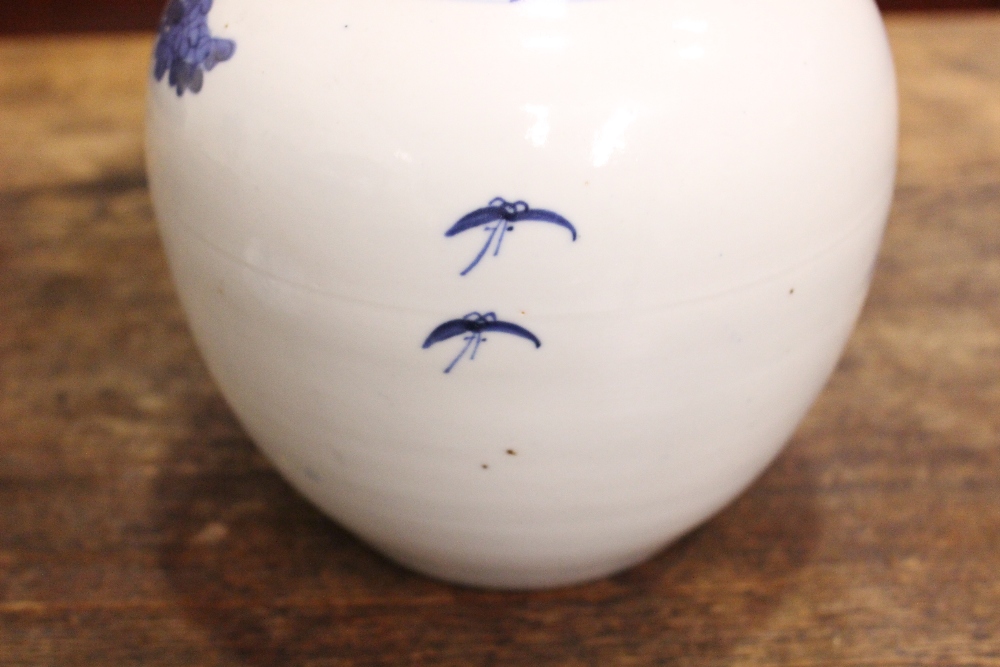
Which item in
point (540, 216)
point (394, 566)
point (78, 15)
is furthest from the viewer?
point (78, 15)

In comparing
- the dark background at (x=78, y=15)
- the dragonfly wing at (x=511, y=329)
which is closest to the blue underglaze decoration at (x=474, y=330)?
the dragonfly wing at (x=511, y=329)

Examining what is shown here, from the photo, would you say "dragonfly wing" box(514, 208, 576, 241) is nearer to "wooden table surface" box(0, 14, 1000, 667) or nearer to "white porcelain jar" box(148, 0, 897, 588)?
"white porcelain jar" box(148, 0, 897, 588)

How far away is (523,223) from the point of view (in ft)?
0.99

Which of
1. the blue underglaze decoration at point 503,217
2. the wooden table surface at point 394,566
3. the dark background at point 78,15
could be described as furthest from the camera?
the dark background at point 78,15

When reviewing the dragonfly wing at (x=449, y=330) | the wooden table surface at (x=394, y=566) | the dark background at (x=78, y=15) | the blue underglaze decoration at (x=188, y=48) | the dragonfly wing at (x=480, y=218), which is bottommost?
the dark background at (x=78, y=15)

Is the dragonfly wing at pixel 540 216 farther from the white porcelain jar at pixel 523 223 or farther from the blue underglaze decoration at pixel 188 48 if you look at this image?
the blue underglaze decoration at pixel 188 48

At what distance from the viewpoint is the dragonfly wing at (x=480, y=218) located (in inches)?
11.9

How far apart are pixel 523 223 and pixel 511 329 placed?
4cm

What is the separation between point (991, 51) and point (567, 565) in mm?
801

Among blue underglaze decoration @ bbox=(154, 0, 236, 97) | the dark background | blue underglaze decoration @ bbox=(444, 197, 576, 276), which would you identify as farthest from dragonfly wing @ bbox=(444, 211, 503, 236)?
the dark background

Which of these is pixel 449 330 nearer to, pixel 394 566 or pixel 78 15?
pixel 394 566

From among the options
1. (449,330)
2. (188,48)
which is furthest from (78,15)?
(449,330)

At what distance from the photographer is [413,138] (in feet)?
0.99

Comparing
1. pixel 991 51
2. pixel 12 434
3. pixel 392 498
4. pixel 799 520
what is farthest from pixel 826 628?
pixel 991 51
